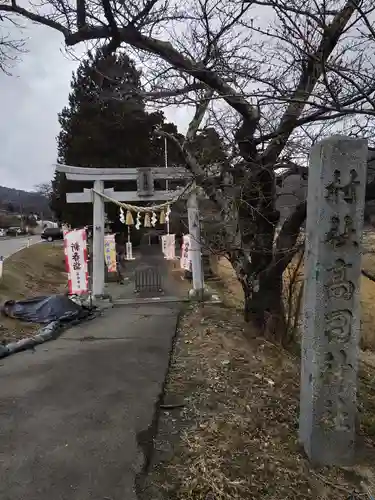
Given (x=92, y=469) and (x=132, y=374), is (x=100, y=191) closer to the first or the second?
(x=132, y=374)

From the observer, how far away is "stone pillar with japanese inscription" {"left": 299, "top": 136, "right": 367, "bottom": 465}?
9.93ft

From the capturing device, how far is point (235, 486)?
2.83 metres

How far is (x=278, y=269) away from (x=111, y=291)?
9.09 metres

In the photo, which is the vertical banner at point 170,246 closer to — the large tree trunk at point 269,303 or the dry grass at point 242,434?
the large tree trunk at point 269,303

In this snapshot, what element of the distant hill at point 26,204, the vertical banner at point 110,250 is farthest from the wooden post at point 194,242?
the distant hill at point 26,204

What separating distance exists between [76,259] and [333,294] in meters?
8.05

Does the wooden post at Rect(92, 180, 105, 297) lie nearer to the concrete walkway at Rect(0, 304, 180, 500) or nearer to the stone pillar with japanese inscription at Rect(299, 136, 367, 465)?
the concrete walkway at Rect(0, 304, 180, 500)

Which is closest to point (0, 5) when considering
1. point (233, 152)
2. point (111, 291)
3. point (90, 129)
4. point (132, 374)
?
point (233, 152)

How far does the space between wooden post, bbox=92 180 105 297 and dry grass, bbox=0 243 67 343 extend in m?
2.54

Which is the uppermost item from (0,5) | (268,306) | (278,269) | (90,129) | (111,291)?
(90,129)

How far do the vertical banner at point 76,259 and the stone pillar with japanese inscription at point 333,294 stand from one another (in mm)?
7757

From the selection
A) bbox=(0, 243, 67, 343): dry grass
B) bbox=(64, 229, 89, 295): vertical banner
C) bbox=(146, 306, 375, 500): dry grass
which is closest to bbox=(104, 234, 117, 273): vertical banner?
bbox=(0, 243, 67, 343): dry grass

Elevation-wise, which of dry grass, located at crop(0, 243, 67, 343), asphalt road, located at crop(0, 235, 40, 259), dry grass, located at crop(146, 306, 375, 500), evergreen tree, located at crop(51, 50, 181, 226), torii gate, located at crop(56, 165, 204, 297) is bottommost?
dry grass, located at crop(0, 243, 67, 343)

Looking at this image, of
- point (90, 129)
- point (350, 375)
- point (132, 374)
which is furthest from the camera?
point (90, 129)
